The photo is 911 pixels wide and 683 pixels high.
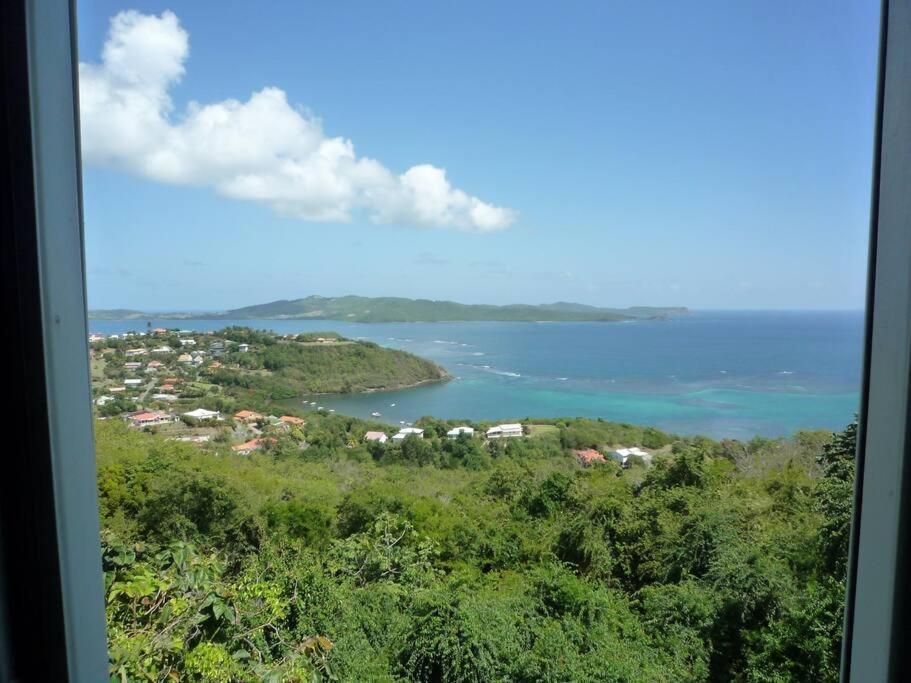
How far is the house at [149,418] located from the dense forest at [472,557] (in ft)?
0.22

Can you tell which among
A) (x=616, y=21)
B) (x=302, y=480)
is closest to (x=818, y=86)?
(x=616, y=21)

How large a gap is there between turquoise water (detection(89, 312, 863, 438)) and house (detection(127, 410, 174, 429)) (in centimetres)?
40

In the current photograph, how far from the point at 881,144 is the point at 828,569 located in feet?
3.93

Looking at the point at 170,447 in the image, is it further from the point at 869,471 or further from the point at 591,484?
the point at 869,471

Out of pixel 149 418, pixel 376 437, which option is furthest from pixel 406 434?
pixel 149 418

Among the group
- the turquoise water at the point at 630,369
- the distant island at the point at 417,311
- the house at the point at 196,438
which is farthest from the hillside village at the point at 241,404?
the distant island at the point at 417,311

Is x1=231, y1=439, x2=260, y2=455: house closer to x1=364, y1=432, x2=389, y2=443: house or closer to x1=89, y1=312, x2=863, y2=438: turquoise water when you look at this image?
x1=89, y1=312, x2=863, y2=438: turquoise water

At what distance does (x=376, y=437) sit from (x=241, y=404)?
113cm

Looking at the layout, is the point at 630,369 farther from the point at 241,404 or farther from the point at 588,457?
the point at 241,404

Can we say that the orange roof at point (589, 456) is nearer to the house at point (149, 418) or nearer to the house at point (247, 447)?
the house at point (247, 447)

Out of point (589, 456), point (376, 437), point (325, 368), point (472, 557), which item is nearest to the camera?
point (472, 557)

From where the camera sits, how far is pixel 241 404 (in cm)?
334

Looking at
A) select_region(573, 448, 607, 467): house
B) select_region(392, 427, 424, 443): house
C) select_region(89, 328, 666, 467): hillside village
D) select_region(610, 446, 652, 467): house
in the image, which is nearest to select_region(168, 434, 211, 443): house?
select_region(89, 328, 666, 467): hillside village

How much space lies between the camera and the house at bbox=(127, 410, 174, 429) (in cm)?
205
